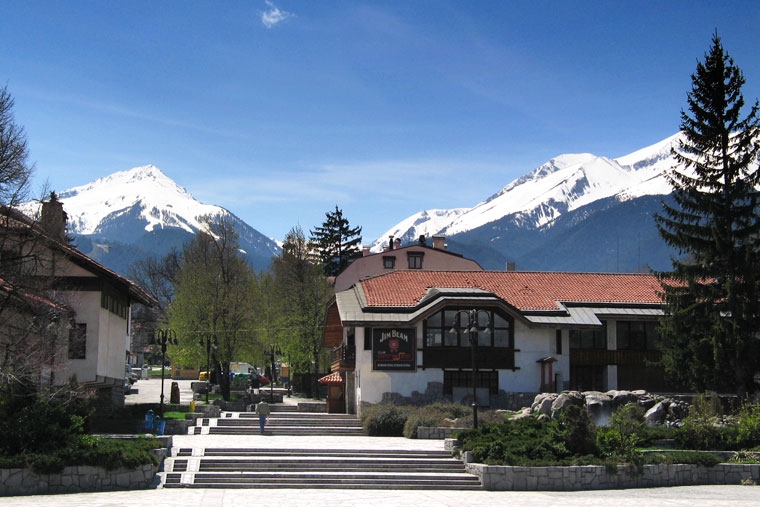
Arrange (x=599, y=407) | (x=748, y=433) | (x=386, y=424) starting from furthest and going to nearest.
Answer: (x=599, y=407), (x=386, y=424), (x=748, y=433)

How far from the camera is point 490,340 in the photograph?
45.6 metres

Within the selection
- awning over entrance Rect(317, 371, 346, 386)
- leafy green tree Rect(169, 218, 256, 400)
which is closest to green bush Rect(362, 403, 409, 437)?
awning over entrance Rect(317, 371, 346, 386)

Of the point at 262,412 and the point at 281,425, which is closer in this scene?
the point at 262,412

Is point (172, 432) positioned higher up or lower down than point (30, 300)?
lower down

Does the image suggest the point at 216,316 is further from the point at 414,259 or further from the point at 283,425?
the point at 414,259

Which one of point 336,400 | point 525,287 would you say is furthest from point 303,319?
point 525,287

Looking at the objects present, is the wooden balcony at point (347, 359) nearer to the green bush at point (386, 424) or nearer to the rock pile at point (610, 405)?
the green bush at point (386, 424)

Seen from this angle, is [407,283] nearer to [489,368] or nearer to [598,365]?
[489,368]

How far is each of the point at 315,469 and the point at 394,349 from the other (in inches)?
694

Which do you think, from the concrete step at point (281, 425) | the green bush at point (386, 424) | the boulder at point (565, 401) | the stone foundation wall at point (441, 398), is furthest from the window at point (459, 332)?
the green bush at point (386, 424)

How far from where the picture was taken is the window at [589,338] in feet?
158

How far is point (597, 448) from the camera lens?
27.2 metres

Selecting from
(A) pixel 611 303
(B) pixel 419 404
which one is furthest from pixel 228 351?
(A) pixel 611 303

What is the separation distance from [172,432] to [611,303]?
25233 millimetres
